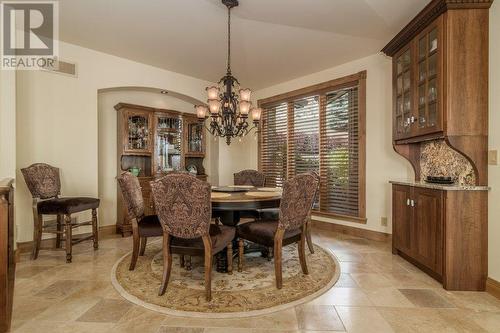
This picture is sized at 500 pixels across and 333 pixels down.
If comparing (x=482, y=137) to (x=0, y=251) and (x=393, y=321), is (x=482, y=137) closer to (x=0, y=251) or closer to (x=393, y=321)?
(x=393, y=321)

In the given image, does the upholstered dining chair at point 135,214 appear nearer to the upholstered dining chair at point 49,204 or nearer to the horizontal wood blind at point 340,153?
the upholstered dining chair at point 49,204

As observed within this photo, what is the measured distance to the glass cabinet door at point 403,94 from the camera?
115 inches

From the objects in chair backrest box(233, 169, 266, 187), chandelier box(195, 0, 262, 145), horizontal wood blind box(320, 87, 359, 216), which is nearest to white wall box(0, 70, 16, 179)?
chandelier box(195, 0, 262, 145)

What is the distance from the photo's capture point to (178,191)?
2025 millimetres

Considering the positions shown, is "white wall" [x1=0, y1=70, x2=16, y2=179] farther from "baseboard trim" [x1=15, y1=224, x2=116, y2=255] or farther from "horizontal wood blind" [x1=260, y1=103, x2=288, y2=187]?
"horizontal wood blind" [x1=260, y1=103, x2=288, y2=187]

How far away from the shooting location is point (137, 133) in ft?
13.9

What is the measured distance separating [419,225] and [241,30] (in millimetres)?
2889

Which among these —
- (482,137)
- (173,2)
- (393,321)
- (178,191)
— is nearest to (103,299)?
(178,191)

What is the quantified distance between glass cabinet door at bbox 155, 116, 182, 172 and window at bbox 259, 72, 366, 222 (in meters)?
1.86

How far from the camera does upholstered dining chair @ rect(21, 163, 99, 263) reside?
2943mm

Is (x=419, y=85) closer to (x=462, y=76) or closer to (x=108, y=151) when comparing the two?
(x=462, y=76)

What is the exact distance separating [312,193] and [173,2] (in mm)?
2291

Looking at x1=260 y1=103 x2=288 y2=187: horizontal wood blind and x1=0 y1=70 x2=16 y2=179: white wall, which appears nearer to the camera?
x1=0 y1=70 x2=16 y2=179: white wall

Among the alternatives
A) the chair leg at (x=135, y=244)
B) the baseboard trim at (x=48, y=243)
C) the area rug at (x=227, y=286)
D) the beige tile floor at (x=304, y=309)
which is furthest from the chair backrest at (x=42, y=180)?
the chair leg at (x=135, y=244)
